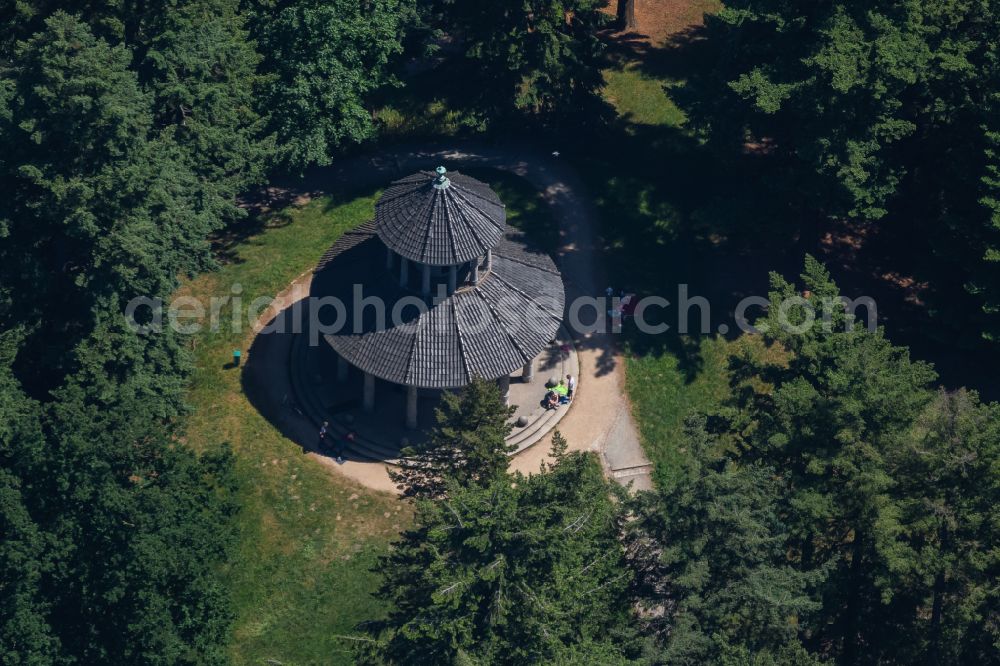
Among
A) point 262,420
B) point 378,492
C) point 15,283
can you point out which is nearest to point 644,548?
point 378,492

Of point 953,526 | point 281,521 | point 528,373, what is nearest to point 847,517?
point 953,526

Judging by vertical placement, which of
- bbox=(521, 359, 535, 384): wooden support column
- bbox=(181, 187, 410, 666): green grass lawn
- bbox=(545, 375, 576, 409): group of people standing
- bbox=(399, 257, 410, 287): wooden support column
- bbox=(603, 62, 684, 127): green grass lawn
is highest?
bbox=(603, 62, 684, 127): green grass lawn

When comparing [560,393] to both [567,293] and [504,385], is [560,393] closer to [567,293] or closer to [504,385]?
[504,385]

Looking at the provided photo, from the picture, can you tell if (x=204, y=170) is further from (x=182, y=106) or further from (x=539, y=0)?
(x=539, y=0)

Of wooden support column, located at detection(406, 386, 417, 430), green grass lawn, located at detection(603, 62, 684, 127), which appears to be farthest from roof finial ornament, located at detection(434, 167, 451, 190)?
green grass lawn, located at detection(603, 62, 684, 127)

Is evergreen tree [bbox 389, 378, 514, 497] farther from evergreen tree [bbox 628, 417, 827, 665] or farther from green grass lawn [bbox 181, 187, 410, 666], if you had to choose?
evergreen tree [bbox 628, 417, 827, 665]

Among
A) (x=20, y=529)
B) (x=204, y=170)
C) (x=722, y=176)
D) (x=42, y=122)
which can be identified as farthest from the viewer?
(x=722, y=176)
